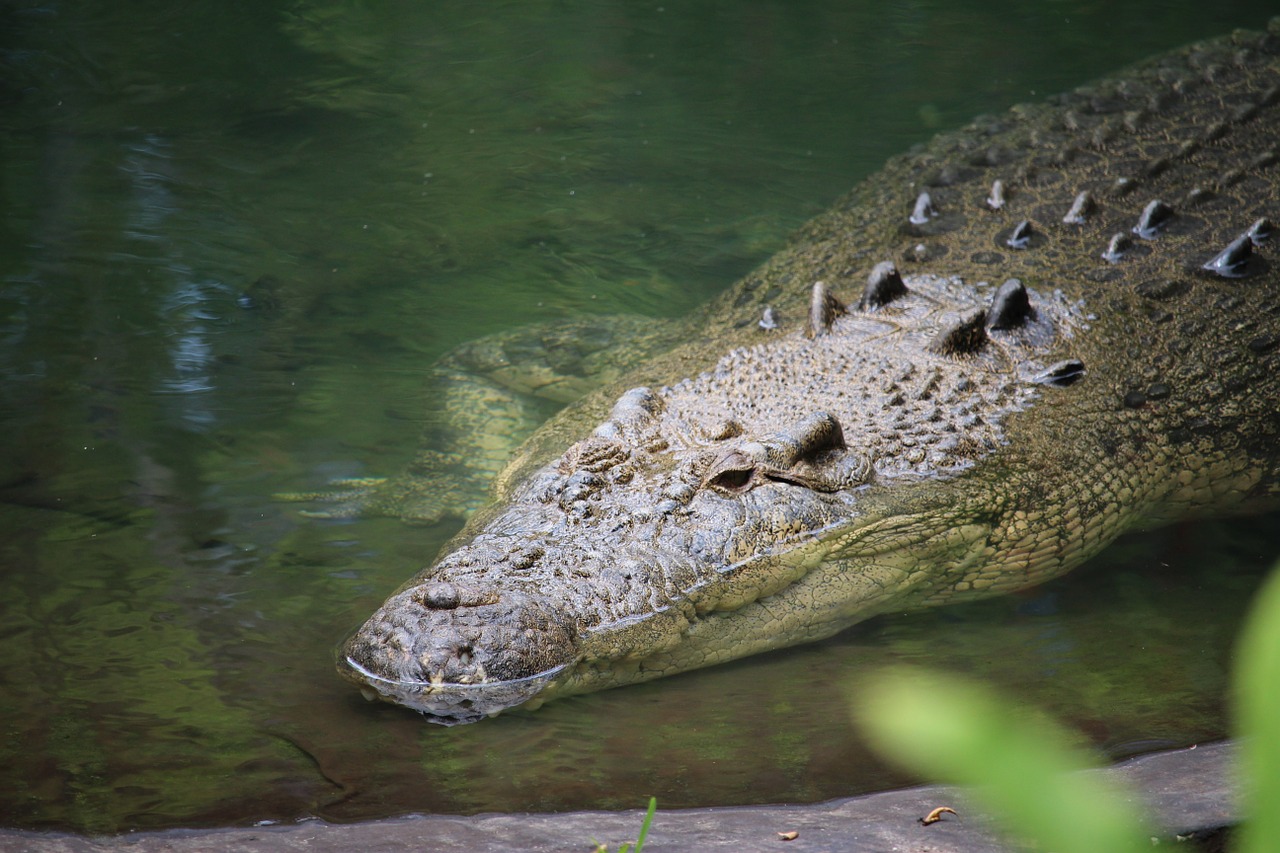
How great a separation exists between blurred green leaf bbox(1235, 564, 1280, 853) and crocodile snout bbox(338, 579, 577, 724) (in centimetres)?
228

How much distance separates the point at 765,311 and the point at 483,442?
4.54 feet

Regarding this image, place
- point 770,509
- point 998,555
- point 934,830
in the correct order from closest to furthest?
1. point 934,830
2. point 770,509
3. point 998,555

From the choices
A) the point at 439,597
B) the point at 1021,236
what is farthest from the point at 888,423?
the point at 439,597

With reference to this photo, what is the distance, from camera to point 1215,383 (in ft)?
13.9

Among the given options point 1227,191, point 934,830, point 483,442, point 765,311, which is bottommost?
point 483,442

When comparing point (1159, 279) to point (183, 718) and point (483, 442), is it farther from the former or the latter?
point (183, 718)

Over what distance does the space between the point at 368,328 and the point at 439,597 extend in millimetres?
3046

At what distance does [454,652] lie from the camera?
2.69m

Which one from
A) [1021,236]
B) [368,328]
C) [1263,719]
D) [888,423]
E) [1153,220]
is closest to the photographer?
[1263,719]

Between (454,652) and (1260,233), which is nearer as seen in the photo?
(454,652)

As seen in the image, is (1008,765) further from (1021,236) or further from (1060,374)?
(1021,236)

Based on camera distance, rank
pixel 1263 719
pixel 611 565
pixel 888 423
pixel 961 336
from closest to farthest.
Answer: pixel 1263 719 < pixel 611 565 < pixel 888 423 < pixel 961 336

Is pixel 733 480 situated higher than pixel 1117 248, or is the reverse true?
pixel 1117 248

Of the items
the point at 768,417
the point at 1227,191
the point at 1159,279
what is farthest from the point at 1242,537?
the point at 768,417
